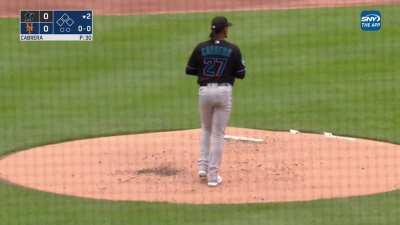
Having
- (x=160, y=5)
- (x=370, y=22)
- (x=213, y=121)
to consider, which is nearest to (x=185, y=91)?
(x=213, y=121)

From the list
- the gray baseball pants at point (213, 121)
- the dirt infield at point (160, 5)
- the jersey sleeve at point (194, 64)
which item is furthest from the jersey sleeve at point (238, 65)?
the dirt infield at point (160, 5)

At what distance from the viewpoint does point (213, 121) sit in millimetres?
10242

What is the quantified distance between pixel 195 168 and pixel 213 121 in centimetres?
88

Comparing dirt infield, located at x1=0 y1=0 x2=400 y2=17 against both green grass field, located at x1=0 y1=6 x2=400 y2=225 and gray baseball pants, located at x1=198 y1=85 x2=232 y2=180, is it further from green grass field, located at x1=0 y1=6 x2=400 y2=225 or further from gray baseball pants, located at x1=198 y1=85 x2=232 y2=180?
gray baseball pants, located at x1=198 y1=85 x2=232 y2=180

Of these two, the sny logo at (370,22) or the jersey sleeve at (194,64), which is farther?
the sny logo at (370,22)

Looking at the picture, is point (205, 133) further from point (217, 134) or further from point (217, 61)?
point (217, 61)

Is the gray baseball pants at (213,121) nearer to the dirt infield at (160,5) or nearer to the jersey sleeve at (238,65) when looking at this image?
the jersey sleeve at (238,65)

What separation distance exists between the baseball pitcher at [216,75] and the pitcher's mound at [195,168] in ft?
1.16

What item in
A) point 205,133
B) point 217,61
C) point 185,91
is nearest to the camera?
point 217,61

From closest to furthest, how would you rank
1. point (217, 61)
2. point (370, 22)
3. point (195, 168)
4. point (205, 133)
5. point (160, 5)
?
point (217, 61) < point (205, 133) < point (195, 168) < point (370, 22) < point (160, 5)

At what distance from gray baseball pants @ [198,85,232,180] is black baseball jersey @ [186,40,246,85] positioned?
0.30 feet

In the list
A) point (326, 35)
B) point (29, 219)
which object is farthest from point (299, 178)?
point (326, 35)
